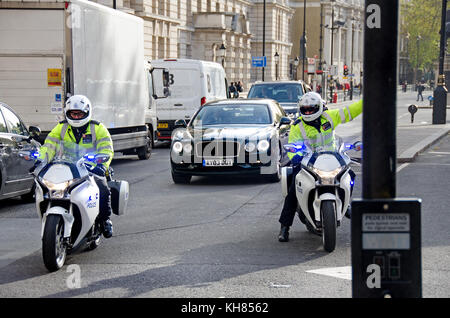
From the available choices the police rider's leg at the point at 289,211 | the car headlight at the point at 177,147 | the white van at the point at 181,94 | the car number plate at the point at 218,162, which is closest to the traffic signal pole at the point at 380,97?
the police rider's leg at the point at 289,211

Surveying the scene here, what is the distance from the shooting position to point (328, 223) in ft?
25.0

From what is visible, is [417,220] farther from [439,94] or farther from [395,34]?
[439,94]

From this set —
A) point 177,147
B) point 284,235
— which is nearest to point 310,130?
point 284,235

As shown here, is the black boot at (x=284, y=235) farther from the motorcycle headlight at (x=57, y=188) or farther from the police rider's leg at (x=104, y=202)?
the motorcycle headlight at (x=57, y=188)

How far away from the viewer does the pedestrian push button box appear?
403 cm

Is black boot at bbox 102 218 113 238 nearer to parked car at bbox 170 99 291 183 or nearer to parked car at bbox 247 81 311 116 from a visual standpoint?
parked car at bbox 170 99 291 183

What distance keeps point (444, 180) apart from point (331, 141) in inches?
235

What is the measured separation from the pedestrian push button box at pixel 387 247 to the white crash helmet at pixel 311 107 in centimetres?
422

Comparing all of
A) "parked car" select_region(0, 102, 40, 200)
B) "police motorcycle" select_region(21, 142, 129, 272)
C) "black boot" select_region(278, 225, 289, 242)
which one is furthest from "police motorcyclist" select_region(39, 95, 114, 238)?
"parked car" select_region(0, 102, 40, 200)

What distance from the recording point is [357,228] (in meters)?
4.07

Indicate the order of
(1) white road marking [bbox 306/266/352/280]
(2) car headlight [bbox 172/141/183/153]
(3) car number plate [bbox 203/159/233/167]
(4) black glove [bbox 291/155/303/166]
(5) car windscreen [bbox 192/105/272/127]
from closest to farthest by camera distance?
(1) white road marking [bbox 306/266/352/280] < (4) black glove [bbox 291/155/303/166] < (3) car number plate [bbox 203/159/233/167] < (2) car headlight [bbox 172/141/183/153] < (5) car windscreen [bbox 192/105/272/127]

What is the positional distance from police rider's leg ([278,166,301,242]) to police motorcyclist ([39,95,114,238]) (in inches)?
68.1

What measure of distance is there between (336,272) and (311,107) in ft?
6.80
